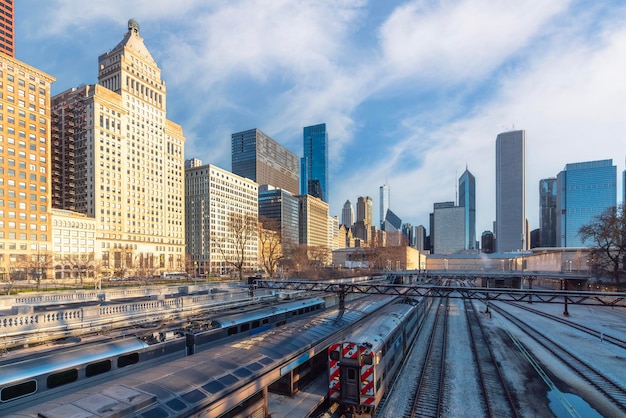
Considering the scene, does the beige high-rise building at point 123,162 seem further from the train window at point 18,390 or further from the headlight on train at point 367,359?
the headlight on train at point 367,359

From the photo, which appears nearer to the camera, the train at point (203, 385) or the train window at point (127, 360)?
the train at point (203, 385)

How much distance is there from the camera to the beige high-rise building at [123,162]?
109688 mm

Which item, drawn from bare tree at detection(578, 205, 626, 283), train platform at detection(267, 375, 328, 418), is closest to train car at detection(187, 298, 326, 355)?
train platform at detection(267, 375, 328, 418)

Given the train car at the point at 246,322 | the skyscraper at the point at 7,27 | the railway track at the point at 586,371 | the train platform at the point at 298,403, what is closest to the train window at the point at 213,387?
the train platform at the point at 298,403

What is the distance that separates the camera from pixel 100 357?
43.4ft

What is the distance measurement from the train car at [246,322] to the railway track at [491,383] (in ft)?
46.9

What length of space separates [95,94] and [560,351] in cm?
13350

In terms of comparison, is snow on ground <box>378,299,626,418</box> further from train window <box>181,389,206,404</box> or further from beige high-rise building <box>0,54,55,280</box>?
beige high-rise building <box>0,54,55,280</box>

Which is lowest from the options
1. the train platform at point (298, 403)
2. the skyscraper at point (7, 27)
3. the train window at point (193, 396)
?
the train platform at point (298, 403)

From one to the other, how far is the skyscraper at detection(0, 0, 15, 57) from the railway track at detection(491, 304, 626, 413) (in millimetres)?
191072

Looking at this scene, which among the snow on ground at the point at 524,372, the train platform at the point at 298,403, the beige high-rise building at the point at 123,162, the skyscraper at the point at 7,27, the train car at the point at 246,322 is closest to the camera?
the train platform at the point at 298,403

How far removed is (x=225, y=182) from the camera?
15862cm

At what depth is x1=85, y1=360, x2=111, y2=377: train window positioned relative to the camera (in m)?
13.0

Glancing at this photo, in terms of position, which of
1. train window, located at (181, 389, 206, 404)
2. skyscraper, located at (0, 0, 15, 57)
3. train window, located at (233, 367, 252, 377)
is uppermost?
skyscraper, located at (0, 0, 15, 57)
